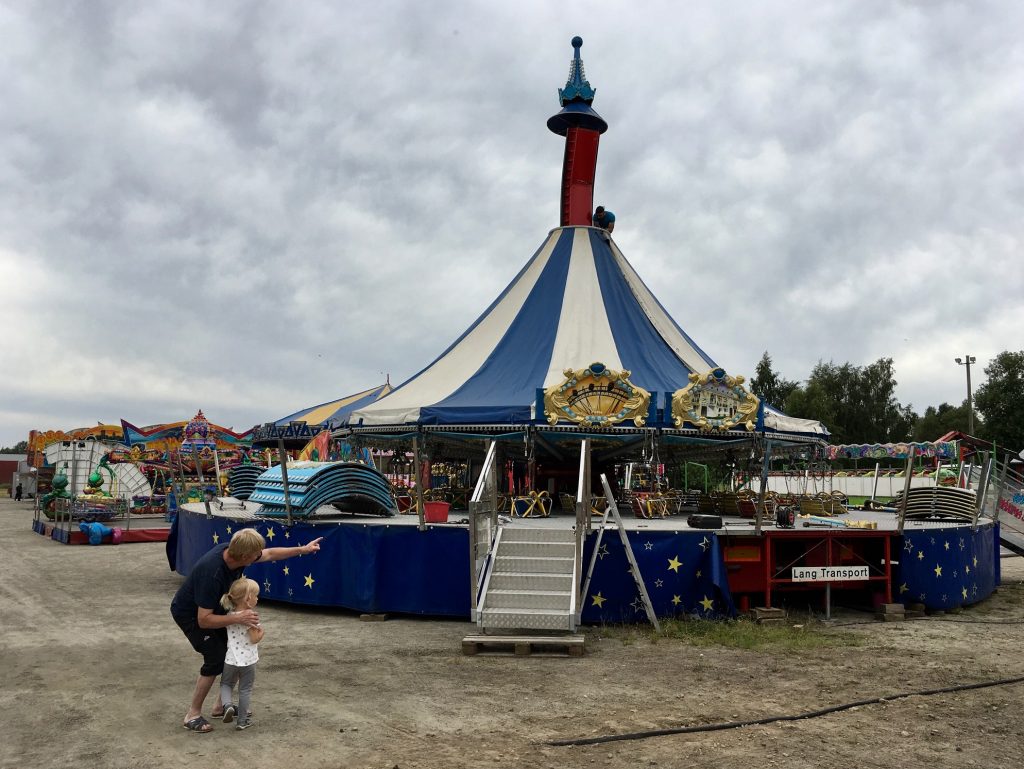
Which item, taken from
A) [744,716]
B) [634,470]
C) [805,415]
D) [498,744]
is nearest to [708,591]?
[744,716]

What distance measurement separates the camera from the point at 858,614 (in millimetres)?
9586

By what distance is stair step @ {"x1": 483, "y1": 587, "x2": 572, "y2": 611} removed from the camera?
7816mm

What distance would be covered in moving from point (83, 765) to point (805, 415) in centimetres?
4891

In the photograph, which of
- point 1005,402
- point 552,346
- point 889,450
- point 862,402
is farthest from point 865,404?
point 552,346

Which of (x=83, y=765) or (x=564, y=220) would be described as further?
(x=564, y=220)

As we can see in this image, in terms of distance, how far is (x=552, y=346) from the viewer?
13.2 meters

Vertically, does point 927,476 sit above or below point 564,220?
below

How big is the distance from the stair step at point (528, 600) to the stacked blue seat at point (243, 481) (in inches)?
316

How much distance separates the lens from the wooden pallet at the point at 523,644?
7.21 meters

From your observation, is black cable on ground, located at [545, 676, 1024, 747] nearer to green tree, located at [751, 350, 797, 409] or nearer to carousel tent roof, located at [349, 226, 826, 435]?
carousel tent roof, located at [349, 226, 826, 435]

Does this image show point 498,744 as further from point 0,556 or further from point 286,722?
point 0,556

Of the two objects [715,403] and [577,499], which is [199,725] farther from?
[715,403]

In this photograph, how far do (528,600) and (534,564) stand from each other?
0.55m

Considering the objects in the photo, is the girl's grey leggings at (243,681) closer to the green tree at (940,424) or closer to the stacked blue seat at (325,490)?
the stacked blue seat at (325,490)
